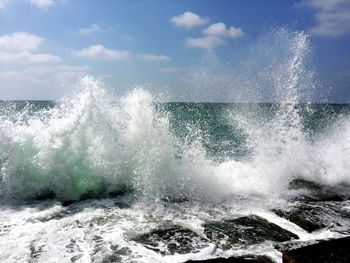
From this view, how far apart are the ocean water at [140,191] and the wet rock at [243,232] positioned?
23mm

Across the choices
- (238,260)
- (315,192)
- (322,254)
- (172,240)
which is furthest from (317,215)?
(322,254)

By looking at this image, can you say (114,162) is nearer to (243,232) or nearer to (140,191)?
(140,191)

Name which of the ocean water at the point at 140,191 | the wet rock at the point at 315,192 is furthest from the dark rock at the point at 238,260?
the wet rock at the point at 315,192

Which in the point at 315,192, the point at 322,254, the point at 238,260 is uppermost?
the point at 322,254

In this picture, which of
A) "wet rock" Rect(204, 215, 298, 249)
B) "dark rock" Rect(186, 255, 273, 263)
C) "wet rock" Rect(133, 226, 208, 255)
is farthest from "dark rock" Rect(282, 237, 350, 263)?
"wet rock" Rect(133, 226, 208, 255)

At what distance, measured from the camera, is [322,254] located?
445 cm

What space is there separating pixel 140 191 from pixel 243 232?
12.5ft

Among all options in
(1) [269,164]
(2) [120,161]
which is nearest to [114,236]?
(2) [120,161]

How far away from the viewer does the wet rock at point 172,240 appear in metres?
6.49

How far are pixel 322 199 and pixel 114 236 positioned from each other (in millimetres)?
6556

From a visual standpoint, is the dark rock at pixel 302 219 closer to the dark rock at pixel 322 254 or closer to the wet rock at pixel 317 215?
the wet rock at pixel 317 215

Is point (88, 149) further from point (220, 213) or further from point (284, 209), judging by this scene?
point (284, 209)

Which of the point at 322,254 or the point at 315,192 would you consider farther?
the point at 315,192

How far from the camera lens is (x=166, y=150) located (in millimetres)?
11445
